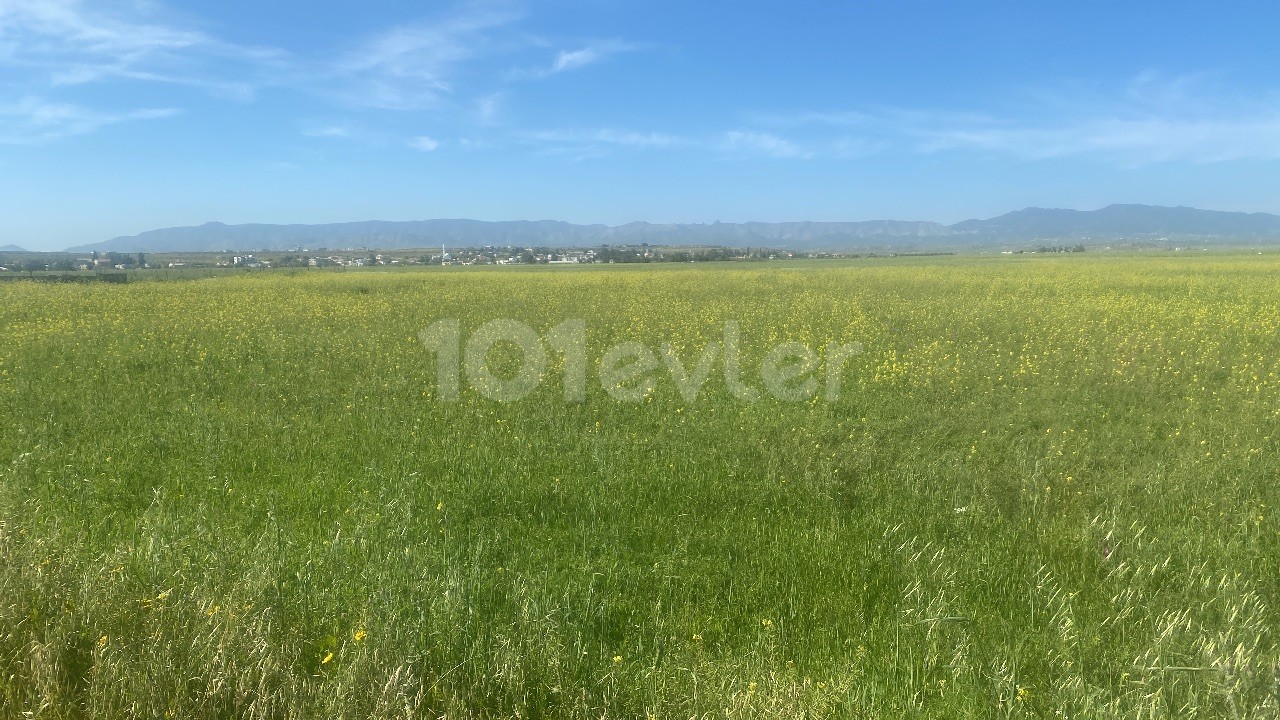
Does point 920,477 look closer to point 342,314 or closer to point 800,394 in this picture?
point 800,394

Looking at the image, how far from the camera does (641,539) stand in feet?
19.3

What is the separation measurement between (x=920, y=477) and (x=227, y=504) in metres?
6.58

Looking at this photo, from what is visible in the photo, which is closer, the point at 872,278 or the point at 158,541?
the point at 158,541

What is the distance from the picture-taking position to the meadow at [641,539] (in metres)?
3.54

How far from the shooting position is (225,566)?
4488mm

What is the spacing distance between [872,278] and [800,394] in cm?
2926

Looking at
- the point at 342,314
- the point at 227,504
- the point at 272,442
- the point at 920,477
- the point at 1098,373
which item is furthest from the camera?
the point at 342,314

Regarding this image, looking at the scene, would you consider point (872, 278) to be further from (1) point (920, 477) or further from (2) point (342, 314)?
(1) point (920, 477)

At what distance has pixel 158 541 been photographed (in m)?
5.11

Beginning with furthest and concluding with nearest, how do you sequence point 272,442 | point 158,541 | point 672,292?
point 672,292 < point 272,442 < point 158,541

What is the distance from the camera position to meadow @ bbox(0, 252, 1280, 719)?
140 inches

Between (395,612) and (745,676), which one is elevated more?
(395,612)

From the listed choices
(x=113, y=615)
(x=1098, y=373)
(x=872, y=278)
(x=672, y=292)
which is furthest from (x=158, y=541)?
(x=872, y=278)

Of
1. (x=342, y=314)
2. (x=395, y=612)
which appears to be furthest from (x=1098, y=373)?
(x=342, y=314)
